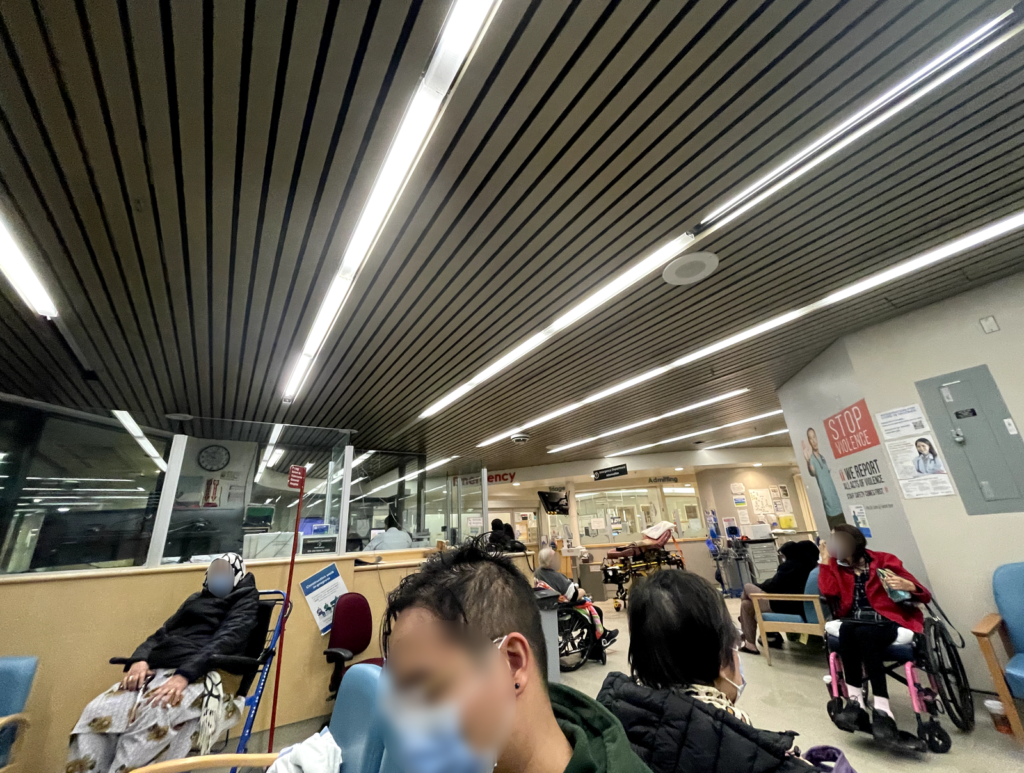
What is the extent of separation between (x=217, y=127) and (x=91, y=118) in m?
0.60

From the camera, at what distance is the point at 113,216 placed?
259 cm

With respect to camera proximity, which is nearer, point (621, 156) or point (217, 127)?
point (217, 127)

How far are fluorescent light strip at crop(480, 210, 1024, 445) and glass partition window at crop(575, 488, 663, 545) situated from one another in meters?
7.72

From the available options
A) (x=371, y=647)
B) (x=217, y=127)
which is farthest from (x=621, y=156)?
(x=371, y=647)

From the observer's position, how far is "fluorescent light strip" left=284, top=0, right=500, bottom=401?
68.2 inches

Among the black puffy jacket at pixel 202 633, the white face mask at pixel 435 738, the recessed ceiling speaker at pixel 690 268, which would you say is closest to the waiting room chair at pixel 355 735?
the white face mask at pixel 435 738

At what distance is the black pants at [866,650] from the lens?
251cm

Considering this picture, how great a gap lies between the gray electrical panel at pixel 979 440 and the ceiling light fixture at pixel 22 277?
7217 mm

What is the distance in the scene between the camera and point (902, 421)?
3.78 metres

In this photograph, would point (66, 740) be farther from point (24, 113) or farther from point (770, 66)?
point (770, 66)

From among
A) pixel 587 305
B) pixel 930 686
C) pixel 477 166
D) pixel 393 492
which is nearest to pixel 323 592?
pixel 587 305

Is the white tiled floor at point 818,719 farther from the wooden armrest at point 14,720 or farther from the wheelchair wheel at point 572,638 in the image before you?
the wooden armrest at point 14,720

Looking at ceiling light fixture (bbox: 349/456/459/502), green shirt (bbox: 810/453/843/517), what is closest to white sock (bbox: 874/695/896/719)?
green shirt (bbox: 810/453/843/517)

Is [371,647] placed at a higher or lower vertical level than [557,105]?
lower
